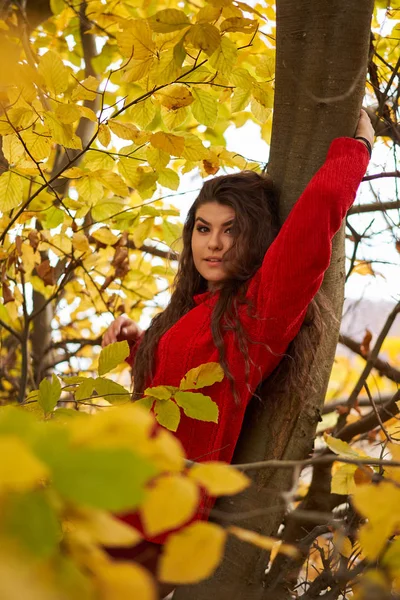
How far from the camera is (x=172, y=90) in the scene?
1636 millimetres

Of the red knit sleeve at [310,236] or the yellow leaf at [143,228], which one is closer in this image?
the red knit sleeve at [310,236]

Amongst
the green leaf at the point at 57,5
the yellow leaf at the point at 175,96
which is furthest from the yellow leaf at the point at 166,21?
the green leaf at the point at 57,5

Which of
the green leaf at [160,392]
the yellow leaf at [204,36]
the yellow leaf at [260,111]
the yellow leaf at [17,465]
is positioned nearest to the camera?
the yellow leaf at [17,465]

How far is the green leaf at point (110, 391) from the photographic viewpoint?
4.43 ft

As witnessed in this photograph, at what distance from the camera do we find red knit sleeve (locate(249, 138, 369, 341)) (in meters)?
1.50

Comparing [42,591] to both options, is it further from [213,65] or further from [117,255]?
[117,255]

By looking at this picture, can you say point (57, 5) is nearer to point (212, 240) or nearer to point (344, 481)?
point (212, 240)

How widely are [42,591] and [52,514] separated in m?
0.06

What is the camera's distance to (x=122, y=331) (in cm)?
220

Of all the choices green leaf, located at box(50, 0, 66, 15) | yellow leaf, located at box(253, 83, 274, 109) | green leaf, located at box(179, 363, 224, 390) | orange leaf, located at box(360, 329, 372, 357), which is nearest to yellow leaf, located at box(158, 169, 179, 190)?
yellow leaf, located at box(253, 83, 274, 109)

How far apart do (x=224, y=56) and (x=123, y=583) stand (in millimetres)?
1336

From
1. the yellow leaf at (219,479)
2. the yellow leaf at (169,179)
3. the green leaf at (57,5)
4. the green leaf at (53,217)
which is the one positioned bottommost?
the yellow leaf at (219,479)

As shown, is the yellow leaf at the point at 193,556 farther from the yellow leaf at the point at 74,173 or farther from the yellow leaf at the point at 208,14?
the yellow leaf at the point at 74,173

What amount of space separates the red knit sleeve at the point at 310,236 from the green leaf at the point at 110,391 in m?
0.41
